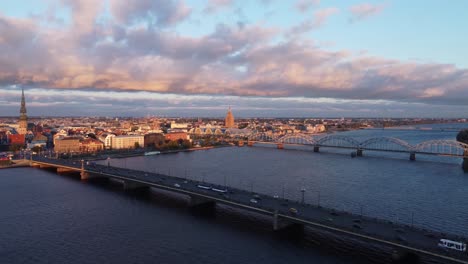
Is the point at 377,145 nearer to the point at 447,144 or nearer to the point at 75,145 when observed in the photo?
the point at 447,144

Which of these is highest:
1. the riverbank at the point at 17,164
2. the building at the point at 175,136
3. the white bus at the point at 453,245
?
the white bus at the point at 453,245

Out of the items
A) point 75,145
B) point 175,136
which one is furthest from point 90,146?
point 175,136

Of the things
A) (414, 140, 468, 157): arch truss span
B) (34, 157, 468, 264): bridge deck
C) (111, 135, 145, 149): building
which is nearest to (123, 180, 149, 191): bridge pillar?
(34, 157, 468, 264): bridge deck

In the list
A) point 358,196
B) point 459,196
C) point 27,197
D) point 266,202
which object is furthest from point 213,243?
point 459,196

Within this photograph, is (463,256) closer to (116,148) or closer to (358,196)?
(358,196)

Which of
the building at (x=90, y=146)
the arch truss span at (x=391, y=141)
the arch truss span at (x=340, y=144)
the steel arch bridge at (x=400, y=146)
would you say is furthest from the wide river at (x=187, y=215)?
the arch truss span at (x=340, y=144)

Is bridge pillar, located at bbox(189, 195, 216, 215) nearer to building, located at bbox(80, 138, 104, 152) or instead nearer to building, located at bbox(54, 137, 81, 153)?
building, located at bbox(54, 137, 81, 153)

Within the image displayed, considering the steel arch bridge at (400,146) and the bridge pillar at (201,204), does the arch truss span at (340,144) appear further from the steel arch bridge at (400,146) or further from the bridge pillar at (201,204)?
the bridge pillar at (201,204)
